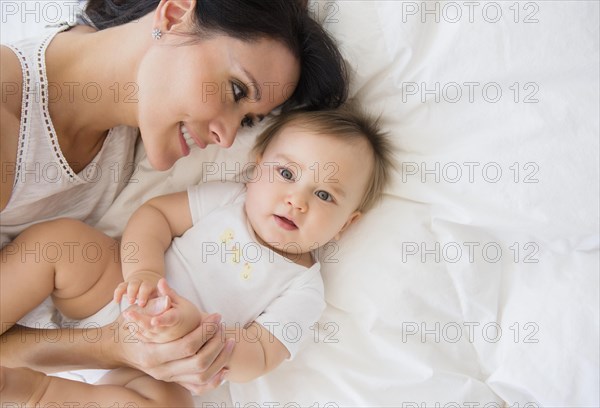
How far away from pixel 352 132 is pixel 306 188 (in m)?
0.17

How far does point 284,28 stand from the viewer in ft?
3.96

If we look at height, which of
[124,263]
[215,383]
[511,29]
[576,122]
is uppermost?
[511,29]

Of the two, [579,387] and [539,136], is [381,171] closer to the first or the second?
[539,136]

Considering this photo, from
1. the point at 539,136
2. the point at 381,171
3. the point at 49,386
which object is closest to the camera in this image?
the point at 49,386

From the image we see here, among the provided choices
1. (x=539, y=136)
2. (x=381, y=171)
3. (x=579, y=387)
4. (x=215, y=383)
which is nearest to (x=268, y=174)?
(x=381, y=171)

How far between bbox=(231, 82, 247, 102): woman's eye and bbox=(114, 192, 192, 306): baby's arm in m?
0.32

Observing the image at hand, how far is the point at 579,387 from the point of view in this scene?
1.20 metres

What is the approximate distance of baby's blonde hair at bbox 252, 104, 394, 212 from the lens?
1304mm

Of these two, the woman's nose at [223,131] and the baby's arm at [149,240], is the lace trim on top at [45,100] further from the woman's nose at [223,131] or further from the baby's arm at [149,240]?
the woman's nose at [223,131]

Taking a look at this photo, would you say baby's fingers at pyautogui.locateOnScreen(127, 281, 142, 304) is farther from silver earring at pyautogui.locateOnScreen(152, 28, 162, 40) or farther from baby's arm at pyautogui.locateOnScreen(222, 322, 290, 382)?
silver earring at pyautogui.locateOnScreen(152, 28, 162, 40)

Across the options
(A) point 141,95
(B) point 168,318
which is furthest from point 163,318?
(A) point 141,95

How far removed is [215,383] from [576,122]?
0.92m

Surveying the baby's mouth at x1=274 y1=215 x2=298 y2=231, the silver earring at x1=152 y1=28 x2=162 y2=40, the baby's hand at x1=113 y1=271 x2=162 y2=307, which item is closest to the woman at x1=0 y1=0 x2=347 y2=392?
the silver earring at x1=152 y1=28 x2=162 y2=40

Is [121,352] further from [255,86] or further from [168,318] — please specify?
[255,86]
